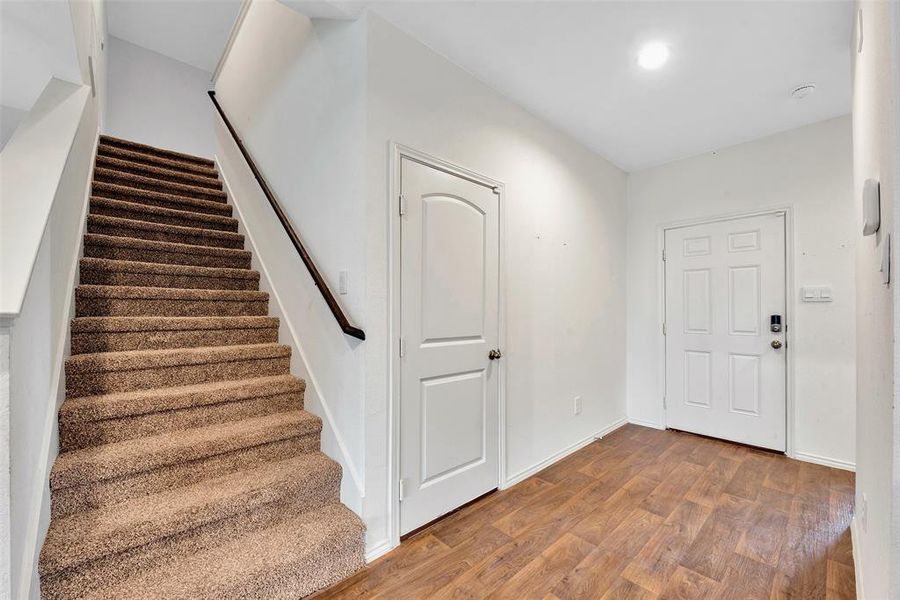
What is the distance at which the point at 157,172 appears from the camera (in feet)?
11.3

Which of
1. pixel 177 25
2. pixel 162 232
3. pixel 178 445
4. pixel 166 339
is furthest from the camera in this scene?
A: pixel 177 25

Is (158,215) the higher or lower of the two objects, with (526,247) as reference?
higher

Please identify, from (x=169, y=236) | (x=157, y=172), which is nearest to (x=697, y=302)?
(x=169, y=236)

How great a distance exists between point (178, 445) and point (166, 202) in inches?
92.9

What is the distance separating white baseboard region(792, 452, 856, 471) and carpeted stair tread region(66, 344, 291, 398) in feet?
12.7

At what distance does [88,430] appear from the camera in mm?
1677

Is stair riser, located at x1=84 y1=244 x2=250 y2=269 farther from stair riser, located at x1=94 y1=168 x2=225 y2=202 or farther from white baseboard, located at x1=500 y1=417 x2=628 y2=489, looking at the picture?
white baseboard, located at x1=500 y1=417 x2=628 y2=489

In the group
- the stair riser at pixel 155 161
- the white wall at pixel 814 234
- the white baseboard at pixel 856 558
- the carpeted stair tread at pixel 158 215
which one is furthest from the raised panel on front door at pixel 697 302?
the stair riser at pixel 155 161

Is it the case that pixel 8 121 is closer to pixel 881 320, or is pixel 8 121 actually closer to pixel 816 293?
pixel 881 320

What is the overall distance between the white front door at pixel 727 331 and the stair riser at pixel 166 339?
3.55 metres

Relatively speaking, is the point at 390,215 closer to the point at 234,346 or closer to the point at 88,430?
the point at 234,346

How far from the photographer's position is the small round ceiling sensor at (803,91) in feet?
8.11

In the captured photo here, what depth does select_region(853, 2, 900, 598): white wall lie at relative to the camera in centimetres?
77

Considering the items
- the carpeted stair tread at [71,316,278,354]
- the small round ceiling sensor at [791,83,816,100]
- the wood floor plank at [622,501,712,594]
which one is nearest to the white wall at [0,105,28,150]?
the carpeted stair tread at [71,316,278,354]
